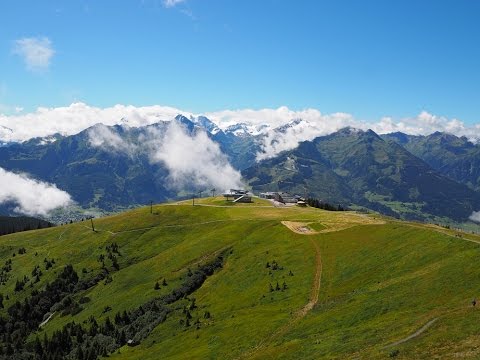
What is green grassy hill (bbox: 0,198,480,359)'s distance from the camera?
2613 inches

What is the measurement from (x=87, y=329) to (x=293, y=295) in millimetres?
72939

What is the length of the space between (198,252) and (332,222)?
5155 centimetres

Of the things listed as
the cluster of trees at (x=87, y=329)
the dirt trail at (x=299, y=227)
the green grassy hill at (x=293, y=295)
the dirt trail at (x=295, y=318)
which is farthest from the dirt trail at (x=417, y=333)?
the dirt trail at (x=299, y=227)

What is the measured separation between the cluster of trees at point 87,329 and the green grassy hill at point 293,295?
2.31 feet

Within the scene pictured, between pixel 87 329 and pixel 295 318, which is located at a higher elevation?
pixel 295 318

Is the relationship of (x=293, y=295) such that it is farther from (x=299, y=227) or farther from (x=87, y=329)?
(x=87, y=329)

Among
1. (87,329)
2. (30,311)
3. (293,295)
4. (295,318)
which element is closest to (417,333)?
(295,318)

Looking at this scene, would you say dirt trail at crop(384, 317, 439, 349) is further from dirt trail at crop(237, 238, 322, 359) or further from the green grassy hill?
dirt trail at crop(237, 238, 322, 359)

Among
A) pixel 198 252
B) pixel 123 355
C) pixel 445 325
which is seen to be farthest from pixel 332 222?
pixel 445 325

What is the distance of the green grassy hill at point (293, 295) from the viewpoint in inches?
2613

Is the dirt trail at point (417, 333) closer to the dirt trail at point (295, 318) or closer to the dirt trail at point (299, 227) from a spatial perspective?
the dirt trail at point (295, 318)

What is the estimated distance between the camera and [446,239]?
103438 millimetres

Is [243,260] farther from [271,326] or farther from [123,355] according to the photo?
[271,326]

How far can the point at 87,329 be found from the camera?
141 m
